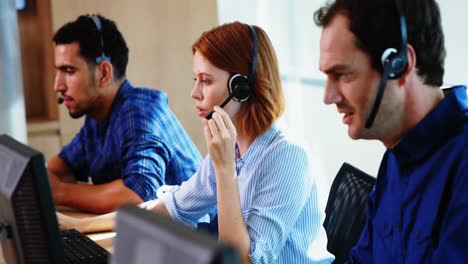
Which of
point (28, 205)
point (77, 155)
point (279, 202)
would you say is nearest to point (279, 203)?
point (279, 202)

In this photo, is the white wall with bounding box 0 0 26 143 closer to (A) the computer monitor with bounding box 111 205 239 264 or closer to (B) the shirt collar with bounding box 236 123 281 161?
Answer: (B) the shirt collar with bounding box 236 123 281 161

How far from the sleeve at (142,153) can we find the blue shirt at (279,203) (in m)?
0.51

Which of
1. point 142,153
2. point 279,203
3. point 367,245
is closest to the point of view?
point 367,245

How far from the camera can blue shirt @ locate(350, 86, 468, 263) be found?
1.21 metres

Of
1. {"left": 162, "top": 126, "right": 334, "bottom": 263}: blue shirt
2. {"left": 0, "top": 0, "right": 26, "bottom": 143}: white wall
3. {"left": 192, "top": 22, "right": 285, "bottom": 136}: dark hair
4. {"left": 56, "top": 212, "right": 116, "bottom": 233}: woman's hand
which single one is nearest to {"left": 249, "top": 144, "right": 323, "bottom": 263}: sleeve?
{"left": 162, "top": 126, "right": 334, "bottom": 263}: blue shirt

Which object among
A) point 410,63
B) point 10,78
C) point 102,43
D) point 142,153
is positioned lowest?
point 142,153

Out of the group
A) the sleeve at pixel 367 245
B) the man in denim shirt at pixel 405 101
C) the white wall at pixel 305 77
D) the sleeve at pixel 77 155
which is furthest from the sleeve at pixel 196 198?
the white wall at pixel 305 77

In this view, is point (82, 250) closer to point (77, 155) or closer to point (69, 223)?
point (69, 223)

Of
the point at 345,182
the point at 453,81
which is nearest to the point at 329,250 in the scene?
the point at 345,182

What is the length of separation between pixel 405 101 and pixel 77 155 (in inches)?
69.4

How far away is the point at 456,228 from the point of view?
47.0 inches

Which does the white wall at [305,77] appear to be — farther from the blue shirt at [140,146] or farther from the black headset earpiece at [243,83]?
the black headset earpiece at [243,83]

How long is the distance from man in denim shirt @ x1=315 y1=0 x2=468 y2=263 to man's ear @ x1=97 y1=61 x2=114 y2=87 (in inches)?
56.8

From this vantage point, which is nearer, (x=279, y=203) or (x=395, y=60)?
(x=395, y=60)
